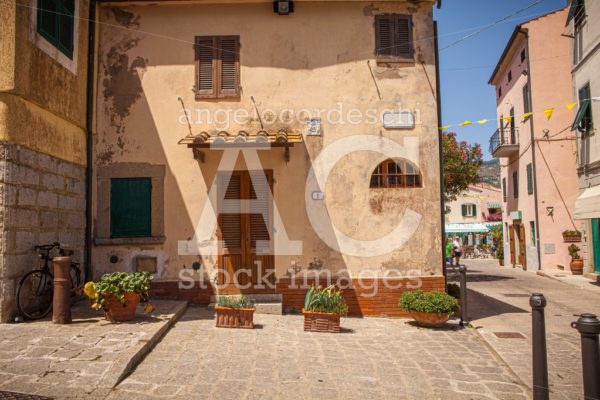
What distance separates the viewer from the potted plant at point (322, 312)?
25.6 ft

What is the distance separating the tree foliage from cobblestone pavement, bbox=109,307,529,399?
11.7 meters

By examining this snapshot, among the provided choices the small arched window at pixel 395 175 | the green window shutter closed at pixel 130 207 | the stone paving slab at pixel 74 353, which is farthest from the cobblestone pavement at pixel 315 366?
the small arched window at pixel 395 175

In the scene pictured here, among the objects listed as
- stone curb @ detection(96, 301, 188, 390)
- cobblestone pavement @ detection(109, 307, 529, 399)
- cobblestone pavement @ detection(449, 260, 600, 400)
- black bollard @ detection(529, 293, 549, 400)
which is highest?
black bollard @ detection(529, 293, 549, 400)

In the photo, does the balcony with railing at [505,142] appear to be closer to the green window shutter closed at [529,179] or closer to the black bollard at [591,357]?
the green window shutter closed at [529,179]

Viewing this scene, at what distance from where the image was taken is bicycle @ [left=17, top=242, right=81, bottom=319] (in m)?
6.91

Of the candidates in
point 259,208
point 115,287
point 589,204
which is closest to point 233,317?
point 115,287

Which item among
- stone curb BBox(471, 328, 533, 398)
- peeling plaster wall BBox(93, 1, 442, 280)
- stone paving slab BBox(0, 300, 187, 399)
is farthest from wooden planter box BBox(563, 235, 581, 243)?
stone paving slab BBox(0, 300, 187, 399)

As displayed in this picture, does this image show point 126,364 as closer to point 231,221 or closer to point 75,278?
point 75,278

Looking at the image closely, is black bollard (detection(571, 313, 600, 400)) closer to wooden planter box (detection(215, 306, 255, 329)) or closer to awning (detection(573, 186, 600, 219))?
wooden planter box (detection(215, 306, 255, 329))

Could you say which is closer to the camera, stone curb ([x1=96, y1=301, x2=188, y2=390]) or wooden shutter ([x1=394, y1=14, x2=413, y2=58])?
stone curb ([x1=96, y1=301, x2=188, y2=390])

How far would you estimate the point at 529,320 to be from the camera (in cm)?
924

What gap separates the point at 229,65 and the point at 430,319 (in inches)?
250

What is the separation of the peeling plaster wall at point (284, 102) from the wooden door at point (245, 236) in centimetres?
26

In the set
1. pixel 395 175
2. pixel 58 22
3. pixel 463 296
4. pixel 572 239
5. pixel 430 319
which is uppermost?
pixel 58 22
